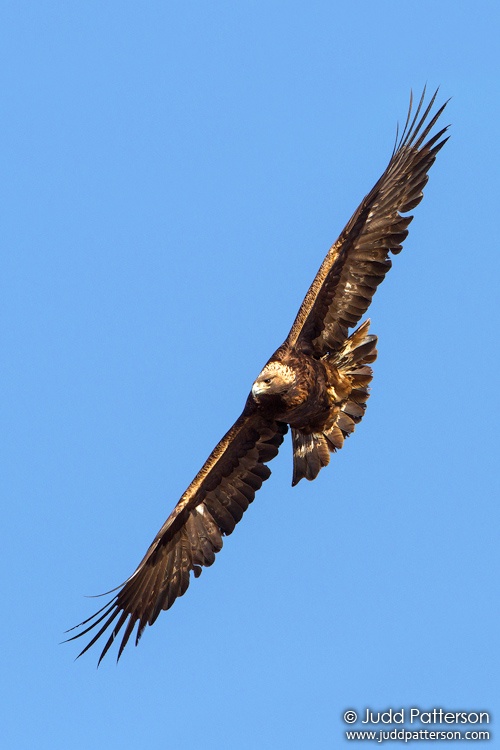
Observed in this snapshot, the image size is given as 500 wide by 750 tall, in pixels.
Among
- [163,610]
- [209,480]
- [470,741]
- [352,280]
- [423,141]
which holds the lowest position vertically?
[470,741]

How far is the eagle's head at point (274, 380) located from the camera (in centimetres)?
1516

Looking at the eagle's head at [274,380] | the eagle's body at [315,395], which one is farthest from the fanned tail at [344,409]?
the eagle's head at [274,380]

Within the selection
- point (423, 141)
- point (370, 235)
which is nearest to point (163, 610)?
point (370, 235)

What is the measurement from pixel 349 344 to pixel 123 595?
311 cm

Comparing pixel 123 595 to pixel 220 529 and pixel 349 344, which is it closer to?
pixel 220 529

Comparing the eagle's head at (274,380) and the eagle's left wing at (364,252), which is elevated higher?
the eagle's left wing at (364,252)

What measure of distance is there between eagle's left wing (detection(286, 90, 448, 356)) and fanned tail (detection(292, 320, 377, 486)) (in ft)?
0.45

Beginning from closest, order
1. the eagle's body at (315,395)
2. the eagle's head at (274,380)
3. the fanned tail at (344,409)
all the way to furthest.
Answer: the eagle's head at (274,380)
the eagle's body at (315,395)
the fanned tail at (344,409)

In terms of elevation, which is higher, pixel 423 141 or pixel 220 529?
pixel 423 141

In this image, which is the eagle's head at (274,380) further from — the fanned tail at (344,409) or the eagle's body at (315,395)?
the fanned tail at (344,409)

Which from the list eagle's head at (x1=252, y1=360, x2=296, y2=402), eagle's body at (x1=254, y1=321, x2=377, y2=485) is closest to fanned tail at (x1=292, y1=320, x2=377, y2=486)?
eagle's body at (x1=254, y1=321, x2=377, y2=485)

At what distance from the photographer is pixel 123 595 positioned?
15969 mm

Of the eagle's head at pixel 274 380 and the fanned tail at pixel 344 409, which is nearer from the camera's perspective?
the eagle's head at pixel 274 380

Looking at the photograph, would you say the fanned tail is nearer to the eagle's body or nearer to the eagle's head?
the eagle's body
